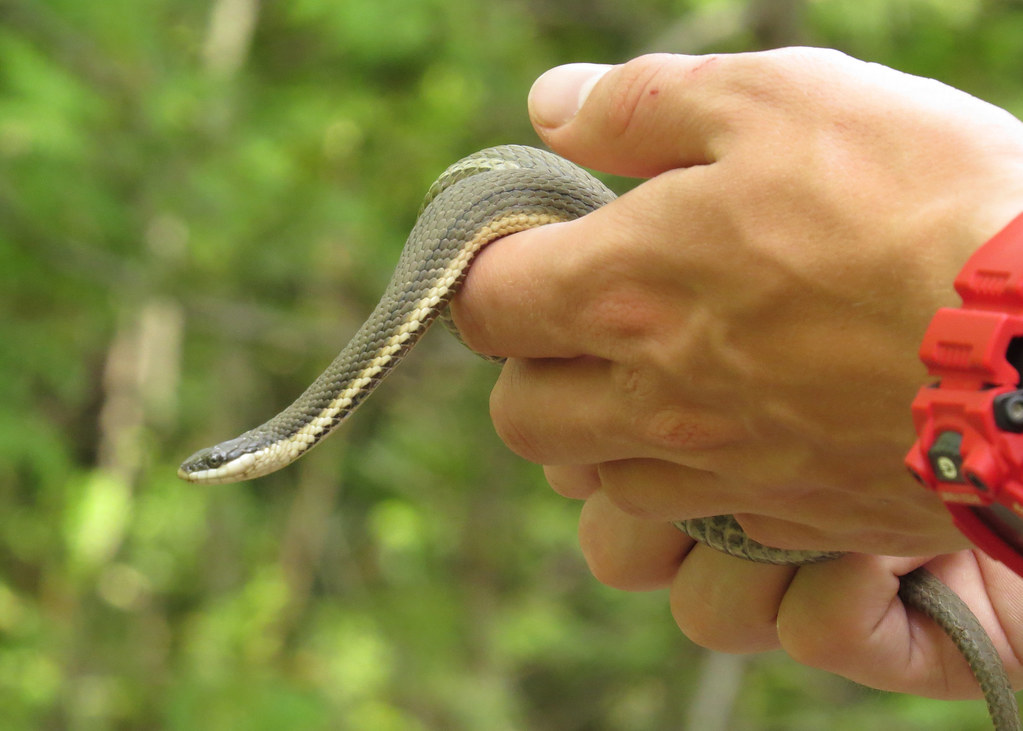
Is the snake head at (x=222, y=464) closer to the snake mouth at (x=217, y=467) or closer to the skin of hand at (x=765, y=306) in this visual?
the snake mouth at (x=217, y=467)

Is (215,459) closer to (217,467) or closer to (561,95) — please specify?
(217,467)

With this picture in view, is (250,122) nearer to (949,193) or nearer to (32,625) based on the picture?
(32,625)

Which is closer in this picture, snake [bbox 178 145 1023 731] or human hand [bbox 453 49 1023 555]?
human hand [bbox 453 49 1023 555]

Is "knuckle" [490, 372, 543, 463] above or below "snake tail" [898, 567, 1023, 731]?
above

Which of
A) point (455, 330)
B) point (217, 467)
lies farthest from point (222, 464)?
point (455, 330)

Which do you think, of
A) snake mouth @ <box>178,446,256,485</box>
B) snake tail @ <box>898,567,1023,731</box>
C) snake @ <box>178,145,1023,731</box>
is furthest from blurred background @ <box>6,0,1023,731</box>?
snake tail @ <box>898,567,1023,731</box>

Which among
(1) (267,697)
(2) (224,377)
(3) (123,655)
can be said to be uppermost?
(2) (224,377)

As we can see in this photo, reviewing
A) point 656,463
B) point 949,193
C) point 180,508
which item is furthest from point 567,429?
point 180,508

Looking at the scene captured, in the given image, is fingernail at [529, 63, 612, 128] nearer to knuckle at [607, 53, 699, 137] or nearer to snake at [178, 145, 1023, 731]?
knuckle at [607, 53, 699, 137]
